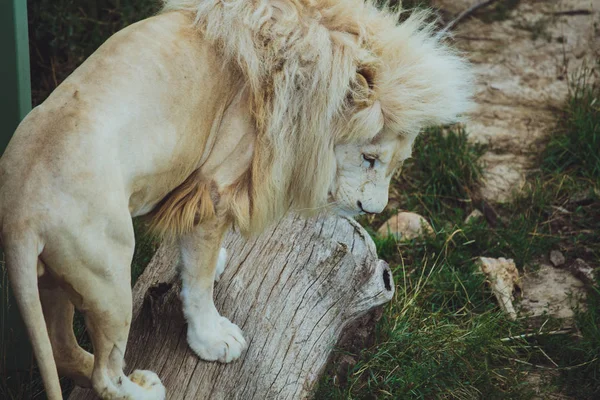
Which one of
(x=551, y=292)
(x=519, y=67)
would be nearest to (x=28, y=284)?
→ (x=551, y=292)

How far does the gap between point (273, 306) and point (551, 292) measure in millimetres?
1826

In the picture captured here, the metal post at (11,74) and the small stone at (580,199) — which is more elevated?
the metal post at (11,74)

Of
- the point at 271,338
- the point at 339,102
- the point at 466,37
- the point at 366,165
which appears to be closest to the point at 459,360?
the point at 271,338

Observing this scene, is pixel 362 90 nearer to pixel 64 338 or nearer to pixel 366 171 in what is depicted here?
pixel 366 171

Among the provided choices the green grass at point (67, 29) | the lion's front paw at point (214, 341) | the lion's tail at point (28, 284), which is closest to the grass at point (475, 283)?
the lion's front paw at point (214, 341)

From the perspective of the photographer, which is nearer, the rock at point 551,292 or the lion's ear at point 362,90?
the lion's ear at point 362,90

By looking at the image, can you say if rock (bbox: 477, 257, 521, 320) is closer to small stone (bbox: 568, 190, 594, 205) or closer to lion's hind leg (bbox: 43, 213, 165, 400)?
small stone (bbox: 568, 190, 594, 205)

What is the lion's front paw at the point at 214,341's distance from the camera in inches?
122

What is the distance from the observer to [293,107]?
2803 millimetres

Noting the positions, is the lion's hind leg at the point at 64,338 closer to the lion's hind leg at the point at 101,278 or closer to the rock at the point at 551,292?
the lion's hind leg at the point at 101,278

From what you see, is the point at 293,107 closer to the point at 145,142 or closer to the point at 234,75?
the point at 234,75

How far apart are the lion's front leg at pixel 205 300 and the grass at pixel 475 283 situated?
1.43 feet

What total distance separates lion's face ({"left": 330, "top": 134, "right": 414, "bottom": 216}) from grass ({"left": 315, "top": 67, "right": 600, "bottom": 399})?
73 centimetres

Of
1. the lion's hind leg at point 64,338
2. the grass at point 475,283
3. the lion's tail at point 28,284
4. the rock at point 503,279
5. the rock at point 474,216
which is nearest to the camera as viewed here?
the lion's tail at point 28,284
